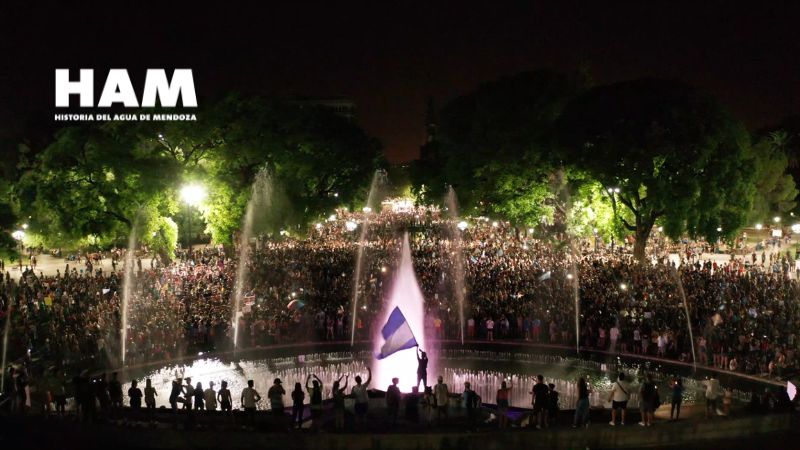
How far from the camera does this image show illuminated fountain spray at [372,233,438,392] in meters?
20.2

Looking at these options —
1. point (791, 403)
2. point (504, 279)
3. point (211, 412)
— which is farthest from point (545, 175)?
point (211, 412)

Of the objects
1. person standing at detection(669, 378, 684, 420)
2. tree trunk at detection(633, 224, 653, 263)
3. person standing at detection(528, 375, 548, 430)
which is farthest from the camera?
tree trunk at detection(633, 224, 653, 263)

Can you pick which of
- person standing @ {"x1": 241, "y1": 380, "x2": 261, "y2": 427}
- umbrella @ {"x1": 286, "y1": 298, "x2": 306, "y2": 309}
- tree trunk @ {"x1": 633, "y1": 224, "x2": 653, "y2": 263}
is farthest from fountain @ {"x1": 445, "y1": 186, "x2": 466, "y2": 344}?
person standing @ {"x1": 241, "y1": 380, "x2": 261, "y2": 427}

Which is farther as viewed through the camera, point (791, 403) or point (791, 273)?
point (791, 273)

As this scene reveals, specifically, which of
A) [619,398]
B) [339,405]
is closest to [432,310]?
[339,405]

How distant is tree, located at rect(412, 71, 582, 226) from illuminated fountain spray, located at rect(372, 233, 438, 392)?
10.3 metres

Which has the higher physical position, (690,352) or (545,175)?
(545,175)

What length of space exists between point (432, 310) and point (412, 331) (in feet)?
23.5

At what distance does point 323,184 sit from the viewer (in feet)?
158

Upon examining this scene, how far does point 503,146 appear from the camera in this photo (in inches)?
1756

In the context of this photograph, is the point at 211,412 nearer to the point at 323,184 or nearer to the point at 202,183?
the point at 202,183

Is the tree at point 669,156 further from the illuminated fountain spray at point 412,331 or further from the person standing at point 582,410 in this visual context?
the person standing at point 582,410

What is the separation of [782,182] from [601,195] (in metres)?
33.5

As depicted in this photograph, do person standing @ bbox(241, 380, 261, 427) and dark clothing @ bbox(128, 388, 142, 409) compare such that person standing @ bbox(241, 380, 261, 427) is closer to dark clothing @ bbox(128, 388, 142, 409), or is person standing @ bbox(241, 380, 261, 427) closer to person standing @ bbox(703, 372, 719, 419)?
dark clothing @ bbox(128, 388, 142, 409)
